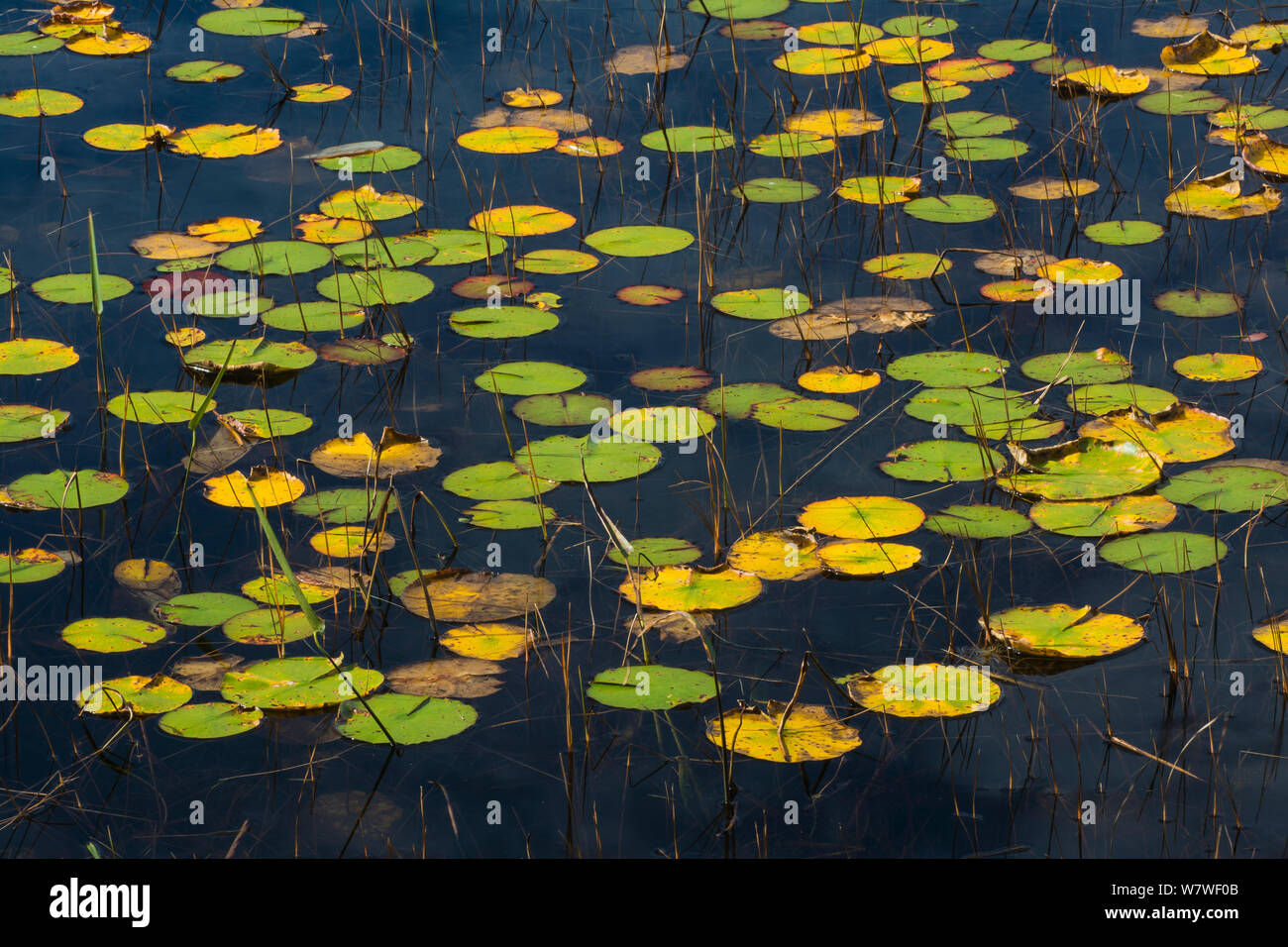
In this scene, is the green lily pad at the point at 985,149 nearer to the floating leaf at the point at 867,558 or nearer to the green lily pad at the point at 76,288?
the floating leaf at the point at 867,558

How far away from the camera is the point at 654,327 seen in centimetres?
419

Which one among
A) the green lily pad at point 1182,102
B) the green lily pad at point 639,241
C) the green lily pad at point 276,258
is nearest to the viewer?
the green lily pad at point 276,258

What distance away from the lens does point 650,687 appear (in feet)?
9.39

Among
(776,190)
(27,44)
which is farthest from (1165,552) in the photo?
(27,44)

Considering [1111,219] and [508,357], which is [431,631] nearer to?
[508,357]

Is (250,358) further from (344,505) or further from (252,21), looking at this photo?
(252,21)

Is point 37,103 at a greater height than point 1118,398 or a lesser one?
greater

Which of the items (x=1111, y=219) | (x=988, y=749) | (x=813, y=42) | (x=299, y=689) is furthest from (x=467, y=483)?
(x=813, y=42)

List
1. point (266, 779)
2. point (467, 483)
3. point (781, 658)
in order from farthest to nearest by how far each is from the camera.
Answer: point (467, 483) → point (781, 658) → point (266, 779)

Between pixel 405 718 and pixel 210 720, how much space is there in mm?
372

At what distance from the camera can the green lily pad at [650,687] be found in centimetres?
283

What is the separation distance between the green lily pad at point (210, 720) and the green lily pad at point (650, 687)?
0.65m

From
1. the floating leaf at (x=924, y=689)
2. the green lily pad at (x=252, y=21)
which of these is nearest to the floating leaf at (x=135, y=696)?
the floating leaf at (x=924, y=689)
